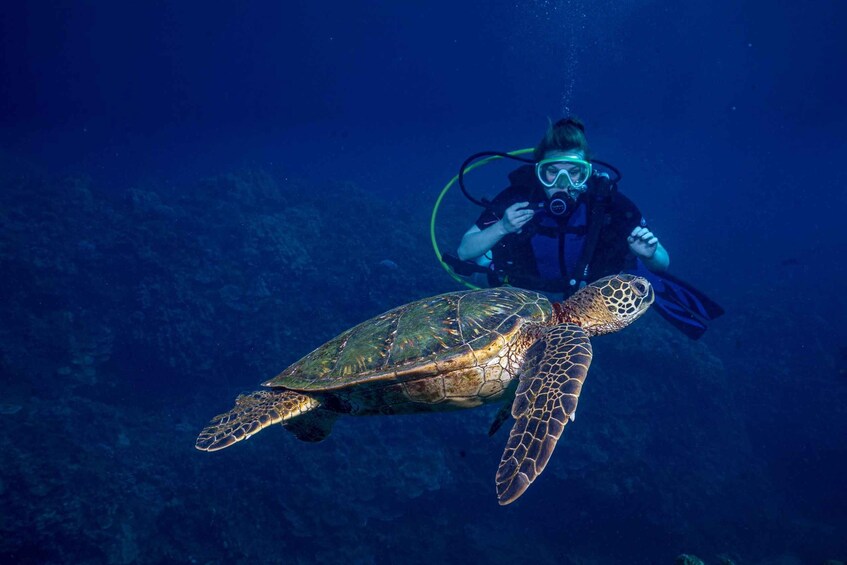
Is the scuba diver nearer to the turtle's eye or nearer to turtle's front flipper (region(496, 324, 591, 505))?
the turtle's eye

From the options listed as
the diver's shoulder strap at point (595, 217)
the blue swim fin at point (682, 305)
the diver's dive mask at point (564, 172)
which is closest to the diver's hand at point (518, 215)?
the diver's dive mask at point (564, 172)

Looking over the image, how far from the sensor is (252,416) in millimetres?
3311


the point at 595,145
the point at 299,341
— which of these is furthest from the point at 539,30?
the point at 299,341

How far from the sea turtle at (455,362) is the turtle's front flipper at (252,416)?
0.01m

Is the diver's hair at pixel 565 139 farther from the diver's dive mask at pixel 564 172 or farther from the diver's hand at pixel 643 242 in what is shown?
the diver's hand at pixel 643 242

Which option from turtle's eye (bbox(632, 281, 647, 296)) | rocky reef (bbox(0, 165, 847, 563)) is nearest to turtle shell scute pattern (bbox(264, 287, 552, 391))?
turtle's eye (bbox(632, 281, 647, 296))

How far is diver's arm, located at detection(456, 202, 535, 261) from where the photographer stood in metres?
4.34

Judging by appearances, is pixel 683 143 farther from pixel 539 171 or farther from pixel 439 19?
pixel 539 171

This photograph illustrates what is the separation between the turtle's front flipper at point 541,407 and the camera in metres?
2.08

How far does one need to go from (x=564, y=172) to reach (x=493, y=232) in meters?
1.04

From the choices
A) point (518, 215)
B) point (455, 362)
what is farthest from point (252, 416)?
point (518, 215)

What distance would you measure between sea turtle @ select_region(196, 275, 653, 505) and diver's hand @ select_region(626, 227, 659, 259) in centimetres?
88

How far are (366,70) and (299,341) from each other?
54724 mm

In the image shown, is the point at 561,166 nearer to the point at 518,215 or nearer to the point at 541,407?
the point at 518,215
